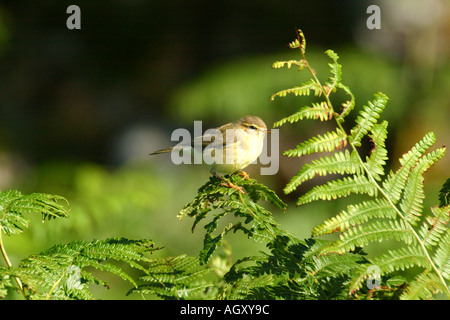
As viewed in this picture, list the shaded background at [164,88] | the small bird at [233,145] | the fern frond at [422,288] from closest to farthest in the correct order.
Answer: the fern frond at [422,288]
the small bird at [233,145]
the shaded background at [164,88]

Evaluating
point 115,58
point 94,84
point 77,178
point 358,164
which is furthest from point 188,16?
point 358,164

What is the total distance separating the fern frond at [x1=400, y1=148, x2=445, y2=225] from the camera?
5.66 ft

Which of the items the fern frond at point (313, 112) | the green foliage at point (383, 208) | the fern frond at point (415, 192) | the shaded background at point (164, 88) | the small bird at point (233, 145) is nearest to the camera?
the green foliage at point (383, 208)

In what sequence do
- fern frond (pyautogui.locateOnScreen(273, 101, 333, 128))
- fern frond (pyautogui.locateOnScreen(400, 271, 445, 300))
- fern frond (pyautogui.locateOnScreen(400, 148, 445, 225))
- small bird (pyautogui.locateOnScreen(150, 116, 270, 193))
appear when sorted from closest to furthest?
fern frond (pyautogui.locateOnScreen(400, 271, 445, 300)) → fern frond (pyautogui.locateOnScreen(400, 148, 445, 225)) → fern frond (pyautogui.locateOnScreen(273, 101, 333, 128)) → small bird (pyautogui.locateOnScreen(150, 116, 270, 193))

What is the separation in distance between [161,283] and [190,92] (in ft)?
12.8

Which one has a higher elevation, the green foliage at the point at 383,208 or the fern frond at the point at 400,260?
the green foliage at the point at 383,208

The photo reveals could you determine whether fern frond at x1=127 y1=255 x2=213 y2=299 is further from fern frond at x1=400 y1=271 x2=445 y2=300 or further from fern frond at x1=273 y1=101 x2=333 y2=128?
fern frond at x1=400 y1=271 x2=445 y2=300

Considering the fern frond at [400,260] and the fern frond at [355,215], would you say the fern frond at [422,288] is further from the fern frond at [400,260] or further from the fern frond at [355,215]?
the fern frond at [355,215]

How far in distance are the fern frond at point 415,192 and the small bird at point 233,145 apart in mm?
1614

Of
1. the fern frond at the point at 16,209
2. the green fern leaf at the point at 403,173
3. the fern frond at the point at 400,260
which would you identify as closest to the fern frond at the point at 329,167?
the green fern leaf at the point at 403,173

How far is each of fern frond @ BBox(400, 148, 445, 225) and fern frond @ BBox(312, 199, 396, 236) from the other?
0.05 metres

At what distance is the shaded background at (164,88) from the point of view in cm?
471

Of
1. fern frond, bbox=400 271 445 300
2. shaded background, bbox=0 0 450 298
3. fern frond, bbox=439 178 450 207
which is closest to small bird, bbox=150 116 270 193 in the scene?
shaded background, bbox=0 0 450 298
